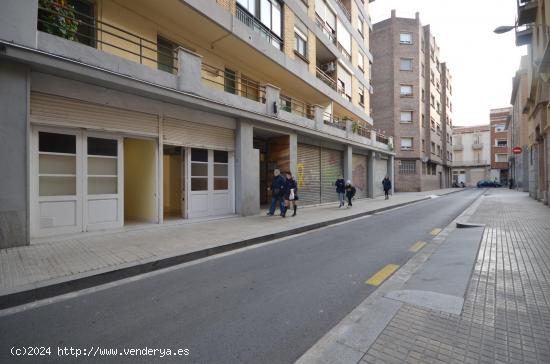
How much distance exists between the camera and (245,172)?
443 inches

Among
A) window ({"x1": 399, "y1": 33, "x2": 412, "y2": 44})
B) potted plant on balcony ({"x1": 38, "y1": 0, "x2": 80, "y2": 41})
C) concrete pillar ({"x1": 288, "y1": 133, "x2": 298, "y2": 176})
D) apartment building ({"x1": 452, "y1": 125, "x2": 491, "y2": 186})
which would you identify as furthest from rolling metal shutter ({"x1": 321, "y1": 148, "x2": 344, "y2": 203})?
apartment building ({"x1": 452, "y1": 125, "x2": 491, "y2": 186})

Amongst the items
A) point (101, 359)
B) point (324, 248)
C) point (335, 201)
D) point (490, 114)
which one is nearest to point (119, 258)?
point (101, 359)

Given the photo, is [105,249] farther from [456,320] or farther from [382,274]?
A: [456,320]

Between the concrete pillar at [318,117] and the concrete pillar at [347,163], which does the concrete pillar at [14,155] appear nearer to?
the concrete pillar at [318,117]

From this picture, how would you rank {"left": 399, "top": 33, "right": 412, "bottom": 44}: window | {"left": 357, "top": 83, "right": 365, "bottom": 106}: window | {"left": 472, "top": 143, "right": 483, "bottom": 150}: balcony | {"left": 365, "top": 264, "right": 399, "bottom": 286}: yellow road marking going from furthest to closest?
{"left": 472, "top": 143, "right": 483, "bottom": 150}: balcony, {"left": 399, "top": 33, "right": 412, "bottom": 44}: window, {"left": 357, "top": 83, "right": 365, "bottom": 106}: window, {"left": 365, "top": 264, "right": 399, "bottom": 286}: yellow road marking

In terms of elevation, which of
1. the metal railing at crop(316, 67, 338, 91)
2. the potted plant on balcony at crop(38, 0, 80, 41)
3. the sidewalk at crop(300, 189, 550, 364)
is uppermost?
the metal railing at crop(316, 67, 338, 91)

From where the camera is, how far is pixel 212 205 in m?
10.6

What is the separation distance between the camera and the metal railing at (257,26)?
470 inches

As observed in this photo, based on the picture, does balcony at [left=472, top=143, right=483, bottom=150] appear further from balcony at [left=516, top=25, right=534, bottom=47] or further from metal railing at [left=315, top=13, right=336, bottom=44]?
metal railing at [left=315, top=13, right=336, bottom=44]

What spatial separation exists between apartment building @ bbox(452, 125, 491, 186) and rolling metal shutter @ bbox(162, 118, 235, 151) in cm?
6625

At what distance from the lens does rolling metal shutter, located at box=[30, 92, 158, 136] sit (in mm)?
6508

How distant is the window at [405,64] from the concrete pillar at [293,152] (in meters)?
28.3

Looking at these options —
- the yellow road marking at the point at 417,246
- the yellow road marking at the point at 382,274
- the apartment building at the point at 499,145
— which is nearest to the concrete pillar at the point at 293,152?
the yellow road marking at the point at 417,246

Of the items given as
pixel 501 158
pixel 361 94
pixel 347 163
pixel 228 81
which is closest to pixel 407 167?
pixel 361 94
